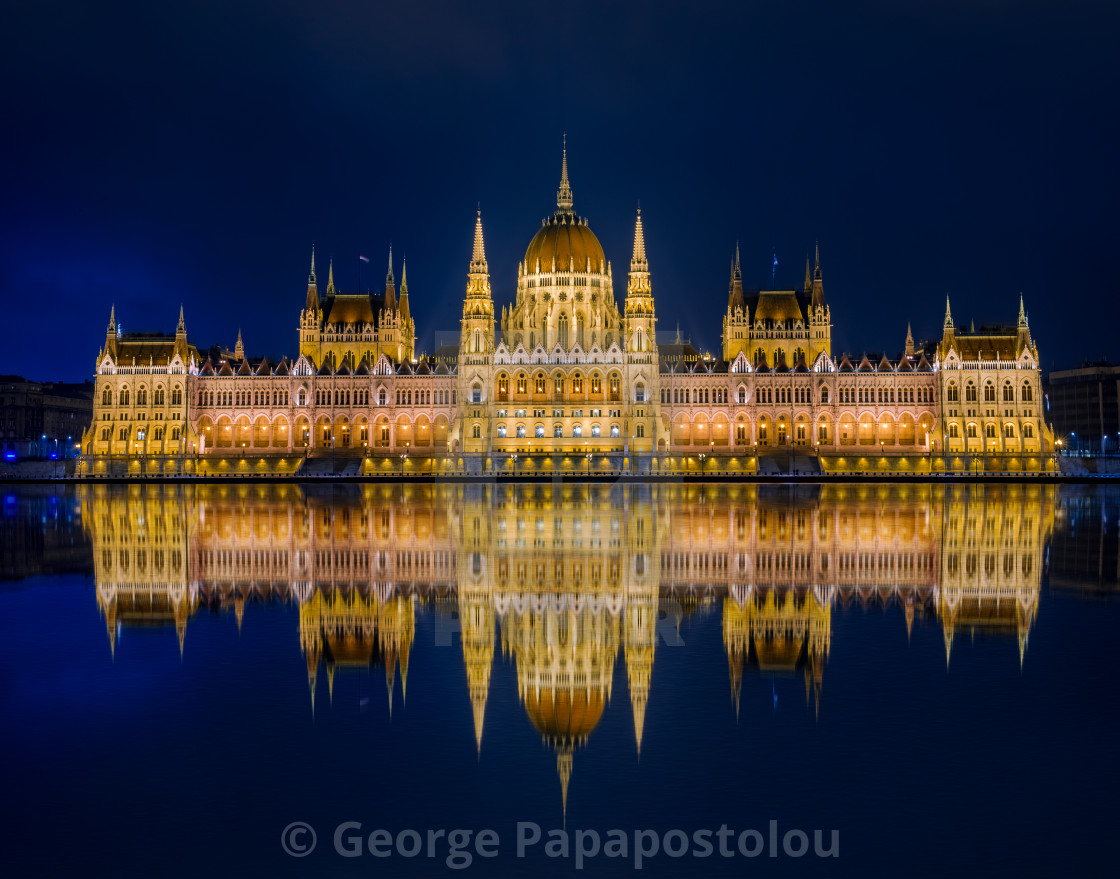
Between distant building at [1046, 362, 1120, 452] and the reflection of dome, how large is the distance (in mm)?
177000

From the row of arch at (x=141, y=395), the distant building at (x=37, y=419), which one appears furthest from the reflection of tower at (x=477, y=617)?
the distant building at (x=37, y=419)

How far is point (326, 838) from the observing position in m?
11.9

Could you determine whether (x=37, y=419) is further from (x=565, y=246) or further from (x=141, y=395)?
(x=565, y=246)

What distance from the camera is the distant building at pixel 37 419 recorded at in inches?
6788

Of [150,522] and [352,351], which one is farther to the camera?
[352,351]

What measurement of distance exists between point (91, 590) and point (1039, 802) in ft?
77.0

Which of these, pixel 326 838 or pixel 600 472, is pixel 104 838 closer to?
pixel 326 838

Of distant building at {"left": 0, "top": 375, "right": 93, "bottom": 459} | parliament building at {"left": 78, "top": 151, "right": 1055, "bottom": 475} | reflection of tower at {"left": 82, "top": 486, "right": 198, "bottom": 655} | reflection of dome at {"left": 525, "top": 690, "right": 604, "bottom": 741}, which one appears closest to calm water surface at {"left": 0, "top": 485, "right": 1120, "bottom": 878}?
reflection of dome at {"left": 525, "top": 690, "right": 604, "bottom": 741}

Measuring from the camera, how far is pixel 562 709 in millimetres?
16609

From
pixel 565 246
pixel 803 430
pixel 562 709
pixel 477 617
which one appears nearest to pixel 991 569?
pixel 477 617

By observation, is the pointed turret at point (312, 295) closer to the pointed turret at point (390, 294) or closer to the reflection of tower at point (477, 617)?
the pointed turret at point (390, 294)

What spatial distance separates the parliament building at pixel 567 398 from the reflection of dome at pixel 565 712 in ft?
339

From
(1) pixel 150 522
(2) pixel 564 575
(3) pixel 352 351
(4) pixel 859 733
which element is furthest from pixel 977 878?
(3) pixel 352 351

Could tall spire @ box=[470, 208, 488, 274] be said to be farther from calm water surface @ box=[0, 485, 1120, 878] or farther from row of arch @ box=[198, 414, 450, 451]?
calm water surface @ box=[0, 485, 1120, 878]
